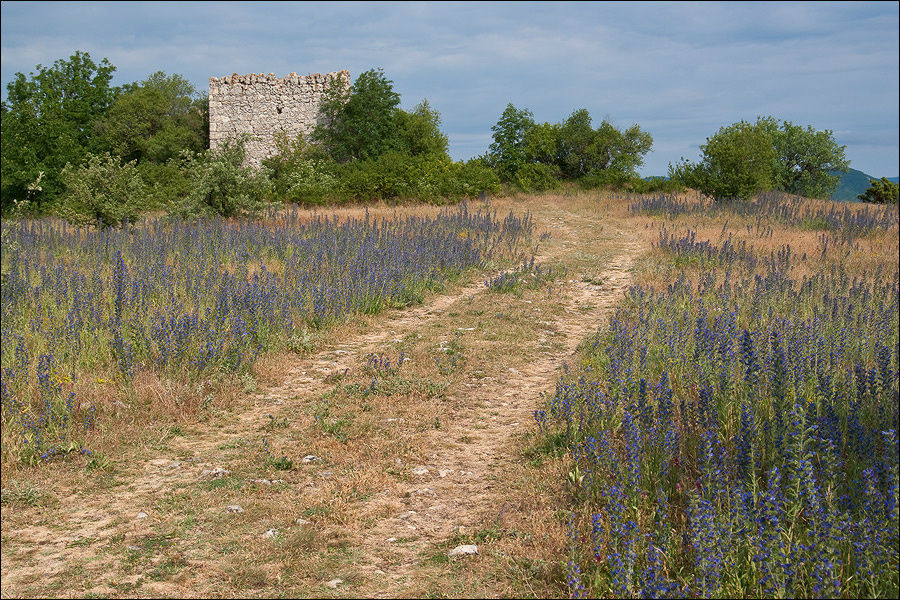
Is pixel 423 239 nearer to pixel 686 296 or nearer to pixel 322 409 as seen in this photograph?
pixel 686 296

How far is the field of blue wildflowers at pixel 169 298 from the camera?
560cm

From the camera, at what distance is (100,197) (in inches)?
585

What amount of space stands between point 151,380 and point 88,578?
9.07 feet

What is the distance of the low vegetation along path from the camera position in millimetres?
3590

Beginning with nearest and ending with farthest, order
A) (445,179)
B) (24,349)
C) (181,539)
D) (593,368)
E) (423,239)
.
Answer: (181,539) → (24,349) → (593,368) → (423,239) → (445,179)

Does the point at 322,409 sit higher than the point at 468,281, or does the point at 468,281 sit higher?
the point at 468,281

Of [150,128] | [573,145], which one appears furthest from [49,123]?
[573,145]

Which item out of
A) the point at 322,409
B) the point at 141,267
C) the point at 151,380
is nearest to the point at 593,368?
the point at 322,409

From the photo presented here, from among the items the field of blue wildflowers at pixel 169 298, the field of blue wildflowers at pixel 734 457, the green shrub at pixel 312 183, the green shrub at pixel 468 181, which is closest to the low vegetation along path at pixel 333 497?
the field of blue wildflowers at pixel 734 457

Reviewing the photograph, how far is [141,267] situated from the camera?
9.55m

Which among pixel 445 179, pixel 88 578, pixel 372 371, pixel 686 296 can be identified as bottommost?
pixel 88 578

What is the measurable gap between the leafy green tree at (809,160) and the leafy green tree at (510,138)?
2362 cm

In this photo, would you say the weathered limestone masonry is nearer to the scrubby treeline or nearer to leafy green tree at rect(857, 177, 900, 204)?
the scrubby treeline

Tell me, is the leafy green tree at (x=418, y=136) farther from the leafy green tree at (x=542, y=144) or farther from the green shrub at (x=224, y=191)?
the green shrub at (x=224, y=191)
